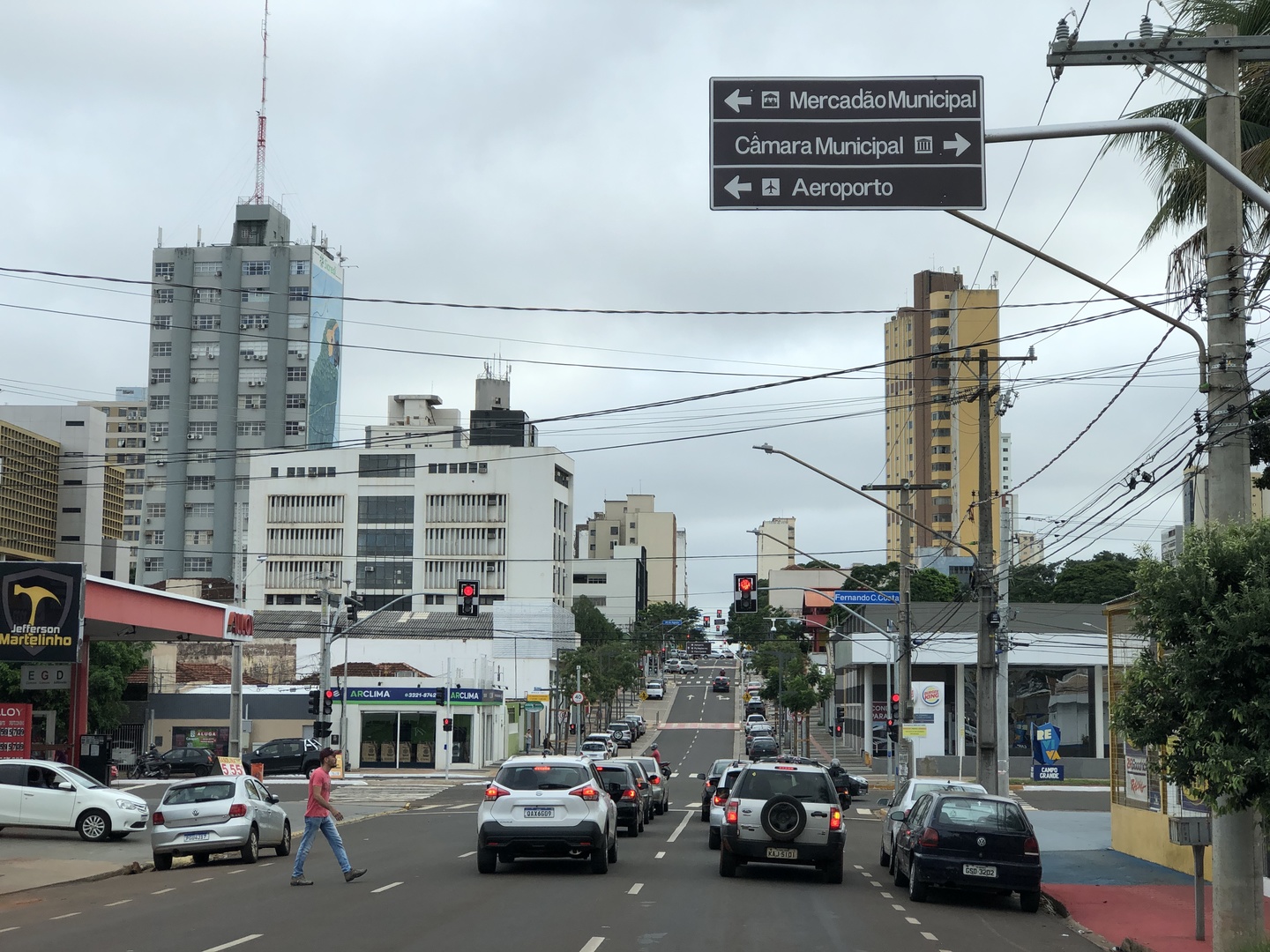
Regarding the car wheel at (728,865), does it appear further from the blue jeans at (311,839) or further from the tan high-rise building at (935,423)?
the tan high-rise building at (935,423)

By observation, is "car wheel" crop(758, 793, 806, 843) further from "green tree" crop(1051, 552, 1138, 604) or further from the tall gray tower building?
the tall gray tower building

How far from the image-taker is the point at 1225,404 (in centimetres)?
1323

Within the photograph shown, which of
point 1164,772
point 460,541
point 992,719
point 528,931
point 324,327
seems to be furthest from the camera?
point 324,327

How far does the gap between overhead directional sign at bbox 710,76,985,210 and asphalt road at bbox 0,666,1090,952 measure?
24.8ft

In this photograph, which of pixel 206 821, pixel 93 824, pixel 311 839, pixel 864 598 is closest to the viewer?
pixel 311 839


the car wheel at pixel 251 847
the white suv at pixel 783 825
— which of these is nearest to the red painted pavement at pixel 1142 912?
the white suv at pixel 783 825

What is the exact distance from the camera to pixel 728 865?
21.7 m

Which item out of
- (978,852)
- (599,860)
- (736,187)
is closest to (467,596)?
(599,860)

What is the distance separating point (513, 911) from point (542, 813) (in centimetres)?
405

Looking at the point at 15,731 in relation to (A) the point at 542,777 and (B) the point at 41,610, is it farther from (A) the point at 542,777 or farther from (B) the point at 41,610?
(A) the point at 542,777

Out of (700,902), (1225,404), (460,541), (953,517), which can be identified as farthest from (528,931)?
(953,517)

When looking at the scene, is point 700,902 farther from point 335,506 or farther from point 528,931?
point 335,506

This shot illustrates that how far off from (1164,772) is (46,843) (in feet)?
76.1

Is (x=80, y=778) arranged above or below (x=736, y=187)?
below
